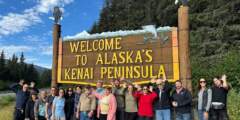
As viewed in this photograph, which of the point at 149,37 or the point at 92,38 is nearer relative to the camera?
the point at 149,37

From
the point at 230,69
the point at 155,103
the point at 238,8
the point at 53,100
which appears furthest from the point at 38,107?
the point at 238,8

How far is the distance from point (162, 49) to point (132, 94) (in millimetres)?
1727

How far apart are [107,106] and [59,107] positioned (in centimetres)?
159

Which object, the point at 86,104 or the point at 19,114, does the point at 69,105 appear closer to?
the point at 86,104

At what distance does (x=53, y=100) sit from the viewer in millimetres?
11891

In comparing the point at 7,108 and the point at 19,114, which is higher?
the point at 19,114

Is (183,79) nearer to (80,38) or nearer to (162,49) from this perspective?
(162,49)

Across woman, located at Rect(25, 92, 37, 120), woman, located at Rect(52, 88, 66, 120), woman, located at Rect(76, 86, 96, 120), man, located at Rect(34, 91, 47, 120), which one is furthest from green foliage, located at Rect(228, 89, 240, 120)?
woman, located at Rect(25, 92, 37, 120)

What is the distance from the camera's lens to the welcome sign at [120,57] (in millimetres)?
11663

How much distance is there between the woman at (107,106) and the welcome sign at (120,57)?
142cm

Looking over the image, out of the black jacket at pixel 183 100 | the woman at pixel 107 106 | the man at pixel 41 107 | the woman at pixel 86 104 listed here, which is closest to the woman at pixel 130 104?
the woman at pixel 107 106

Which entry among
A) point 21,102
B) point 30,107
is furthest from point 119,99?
point 21,102

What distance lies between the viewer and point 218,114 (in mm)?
10078

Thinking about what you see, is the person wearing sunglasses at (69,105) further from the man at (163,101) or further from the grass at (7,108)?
the grass at (7,108)
